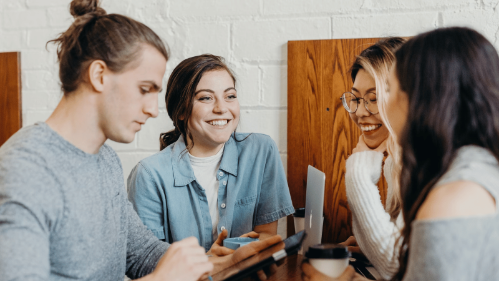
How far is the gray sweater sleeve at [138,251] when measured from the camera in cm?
110

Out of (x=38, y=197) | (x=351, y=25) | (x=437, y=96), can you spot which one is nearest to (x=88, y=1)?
(x=38, y=197)

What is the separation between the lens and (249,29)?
5.57ft

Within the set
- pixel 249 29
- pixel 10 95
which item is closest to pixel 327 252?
pixel 249 29

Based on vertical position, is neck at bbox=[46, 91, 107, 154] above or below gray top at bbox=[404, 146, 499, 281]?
above

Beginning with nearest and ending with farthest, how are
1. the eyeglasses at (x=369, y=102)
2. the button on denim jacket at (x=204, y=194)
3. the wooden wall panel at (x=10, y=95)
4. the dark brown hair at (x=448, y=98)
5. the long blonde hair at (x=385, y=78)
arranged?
the dark brown hair at (x=448, y=98) < the long blonde hair at (x=385, y=78) < the eyeglasses at (x=369, y=102) < the button on denim jacket at (x=204, y=194) < the wooden wall panel at (x=10, y=95)

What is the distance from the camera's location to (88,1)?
0.93m

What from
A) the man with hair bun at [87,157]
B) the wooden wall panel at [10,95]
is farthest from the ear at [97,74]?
the wooden wall panel at [10,95]

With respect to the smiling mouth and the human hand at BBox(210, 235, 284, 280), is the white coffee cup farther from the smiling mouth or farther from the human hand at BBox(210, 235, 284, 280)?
the smiling mouth

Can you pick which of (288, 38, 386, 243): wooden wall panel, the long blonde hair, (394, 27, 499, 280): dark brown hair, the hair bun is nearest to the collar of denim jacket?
(288, 38, 386, 243): wooden wall panel

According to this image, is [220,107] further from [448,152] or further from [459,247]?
[459,247]

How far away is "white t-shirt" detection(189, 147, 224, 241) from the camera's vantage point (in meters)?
1.50

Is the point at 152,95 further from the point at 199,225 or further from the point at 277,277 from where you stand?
the point at 199,225

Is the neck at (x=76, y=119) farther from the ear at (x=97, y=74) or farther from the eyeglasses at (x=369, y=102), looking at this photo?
the eyeglasses at (x=369, y=102)

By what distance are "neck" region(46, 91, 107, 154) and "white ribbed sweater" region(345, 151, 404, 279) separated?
0.67m
